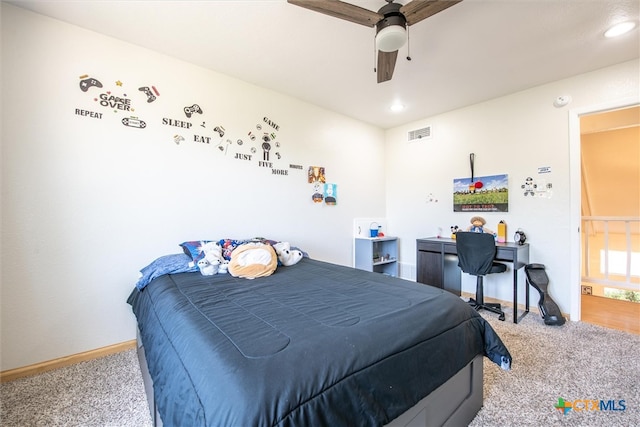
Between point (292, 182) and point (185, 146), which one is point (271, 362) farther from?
point (292, 182)

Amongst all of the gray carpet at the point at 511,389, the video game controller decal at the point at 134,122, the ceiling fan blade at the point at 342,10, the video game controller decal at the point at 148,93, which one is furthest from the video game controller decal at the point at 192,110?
the gray carpet at the point at 511,389

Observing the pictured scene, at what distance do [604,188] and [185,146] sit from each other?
21.1 ft

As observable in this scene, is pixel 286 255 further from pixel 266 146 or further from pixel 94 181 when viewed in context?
pixel 94 181

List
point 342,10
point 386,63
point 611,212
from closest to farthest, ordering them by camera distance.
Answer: point 342,10 → point 386,63 → point 611,212

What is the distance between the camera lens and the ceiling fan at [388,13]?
1.51 metres

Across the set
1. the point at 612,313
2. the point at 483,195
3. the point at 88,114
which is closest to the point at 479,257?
the point at 483,195

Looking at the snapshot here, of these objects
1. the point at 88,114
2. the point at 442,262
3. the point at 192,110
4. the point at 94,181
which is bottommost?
the point at 442,262

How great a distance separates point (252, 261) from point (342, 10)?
182cm

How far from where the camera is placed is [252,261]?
84.4 inches

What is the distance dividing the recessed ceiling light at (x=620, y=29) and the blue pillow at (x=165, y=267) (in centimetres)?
377

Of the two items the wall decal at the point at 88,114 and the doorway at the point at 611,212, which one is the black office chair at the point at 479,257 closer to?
the doorway at the point at 611,212

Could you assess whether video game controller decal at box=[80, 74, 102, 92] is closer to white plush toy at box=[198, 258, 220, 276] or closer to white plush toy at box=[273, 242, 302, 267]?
white plush toy at box=[198, 258, 220, 276]

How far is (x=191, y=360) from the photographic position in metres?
→ 0.95

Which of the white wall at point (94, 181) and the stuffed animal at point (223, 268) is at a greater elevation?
the white wall at point (94, 181)
